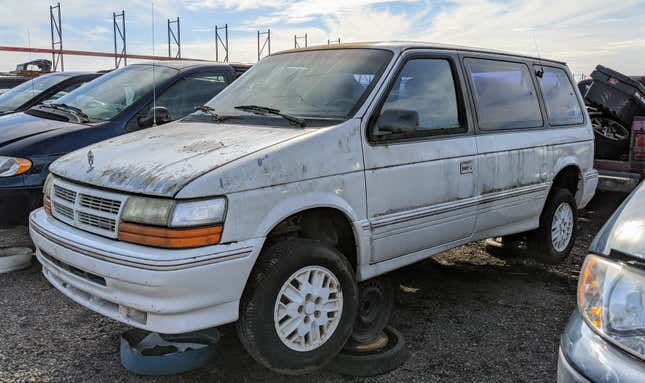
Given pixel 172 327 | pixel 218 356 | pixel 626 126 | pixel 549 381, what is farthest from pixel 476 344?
pixel 626 126

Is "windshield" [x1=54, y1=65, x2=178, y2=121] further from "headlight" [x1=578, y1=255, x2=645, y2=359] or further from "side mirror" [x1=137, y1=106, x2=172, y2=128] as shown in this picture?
"headlight" [x1=578, y1=255, x2=645, y2=359]

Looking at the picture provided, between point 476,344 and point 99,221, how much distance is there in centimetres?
230

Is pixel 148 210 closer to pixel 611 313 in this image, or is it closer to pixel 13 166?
pixel 611 313

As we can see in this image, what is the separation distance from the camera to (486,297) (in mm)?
4199

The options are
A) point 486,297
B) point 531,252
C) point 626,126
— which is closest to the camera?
point 486,297

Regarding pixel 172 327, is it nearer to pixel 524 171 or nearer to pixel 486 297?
pixel 486 297

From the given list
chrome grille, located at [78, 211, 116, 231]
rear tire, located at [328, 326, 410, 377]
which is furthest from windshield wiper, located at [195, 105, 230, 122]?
rear tire, located at [328, 326, 410, 377]

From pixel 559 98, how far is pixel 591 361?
149 inches

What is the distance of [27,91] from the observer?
7465 millimetres

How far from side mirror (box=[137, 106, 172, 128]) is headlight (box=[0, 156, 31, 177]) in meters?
0.99

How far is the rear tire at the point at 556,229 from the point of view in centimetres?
478

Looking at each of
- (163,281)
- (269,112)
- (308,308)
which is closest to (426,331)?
(308,308)

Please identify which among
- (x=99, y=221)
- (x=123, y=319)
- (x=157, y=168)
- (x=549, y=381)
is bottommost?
(x=549, y=381)

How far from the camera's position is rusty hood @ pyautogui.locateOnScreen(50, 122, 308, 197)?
253 centimetres
